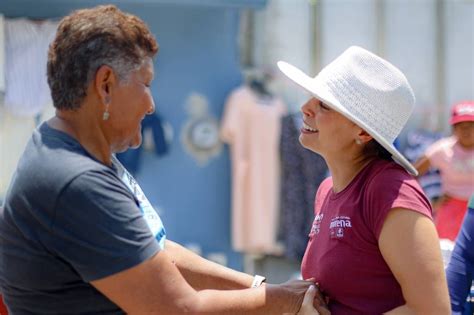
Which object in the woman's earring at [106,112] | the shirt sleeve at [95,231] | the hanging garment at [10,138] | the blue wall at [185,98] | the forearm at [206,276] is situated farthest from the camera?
the blue wall at [185,98]

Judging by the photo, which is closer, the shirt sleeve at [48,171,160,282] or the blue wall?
the shirt sleeve at [48,171,160,282]

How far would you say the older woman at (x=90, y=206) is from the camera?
214cm

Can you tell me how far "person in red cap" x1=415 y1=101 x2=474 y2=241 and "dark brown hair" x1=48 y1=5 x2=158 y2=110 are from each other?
4.40 m

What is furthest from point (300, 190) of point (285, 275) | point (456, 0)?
point (456, 0)

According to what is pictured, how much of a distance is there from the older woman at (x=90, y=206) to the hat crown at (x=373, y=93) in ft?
1.84

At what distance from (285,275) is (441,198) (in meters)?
1.40

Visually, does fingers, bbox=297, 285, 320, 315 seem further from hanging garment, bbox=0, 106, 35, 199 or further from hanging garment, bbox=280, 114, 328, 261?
hanging garment, bbox=280, 114, 328, 261

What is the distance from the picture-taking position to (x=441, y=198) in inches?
257

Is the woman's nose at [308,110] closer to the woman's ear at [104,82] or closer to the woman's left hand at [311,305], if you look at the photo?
the woman's left hand at [311,305]

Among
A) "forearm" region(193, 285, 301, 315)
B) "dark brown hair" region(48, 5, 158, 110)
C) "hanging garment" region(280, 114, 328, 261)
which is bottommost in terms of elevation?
"hanging garment" region(280, 114, 328, 261)

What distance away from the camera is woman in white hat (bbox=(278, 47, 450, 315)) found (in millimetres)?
2338

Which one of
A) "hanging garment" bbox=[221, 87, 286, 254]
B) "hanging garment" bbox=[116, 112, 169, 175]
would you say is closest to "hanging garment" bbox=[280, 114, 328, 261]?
"hanging garment" bbox=[221, 87, 286, 254]

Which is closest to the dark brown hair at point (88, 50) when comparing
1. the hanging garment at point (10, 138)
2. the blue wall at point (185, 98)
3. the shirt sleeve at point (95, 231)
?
the shirt sleeve at point (95, 231)

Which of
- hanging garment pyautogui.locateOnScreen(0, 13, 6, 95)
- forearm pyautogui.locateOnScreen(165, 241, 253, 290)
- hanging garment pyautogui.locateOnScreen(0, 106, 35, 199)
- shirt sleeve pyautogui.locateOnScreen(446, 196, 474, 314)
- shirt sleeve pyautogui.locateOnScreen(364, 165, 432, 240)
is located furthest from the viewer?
hanging garment pyautogui.locateOnScreen(0, 106, 35, 199)
